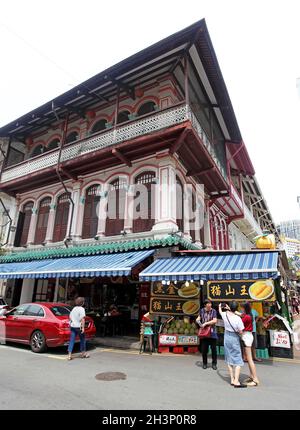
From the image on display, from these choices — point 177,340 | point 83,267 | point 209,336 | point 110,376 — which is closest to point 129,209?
point 83,267

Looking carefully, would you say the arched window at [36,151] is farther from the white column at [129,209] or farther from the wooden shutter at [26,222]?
the white column at [129,209]

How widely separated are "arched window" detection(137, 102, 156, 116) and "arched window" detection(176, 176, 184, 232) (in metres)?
3.83

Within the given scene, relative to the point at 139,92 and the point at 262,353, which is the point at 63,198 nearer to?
the point at 139,92

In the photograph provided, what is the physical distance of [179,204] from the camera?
42.0 feet

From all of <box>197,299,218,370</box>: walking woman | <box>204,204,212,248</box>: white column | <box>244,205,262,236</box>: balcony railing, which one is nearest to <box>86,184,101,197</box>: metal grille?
<box>204,204,212,248</box>: white column

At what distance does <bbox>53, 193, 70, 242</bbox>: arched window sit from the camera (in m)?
15.0

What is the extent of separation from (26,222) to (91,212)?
18.1ft

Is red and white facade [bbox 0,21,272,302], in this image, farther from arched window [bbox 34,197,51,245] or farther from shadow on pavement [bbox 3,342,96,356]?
shadow on pavement [bbox 3,342,96,356]

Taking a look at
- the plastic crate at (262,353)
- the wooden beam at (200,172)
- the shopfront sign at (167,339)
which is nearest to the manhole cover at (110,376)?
the shopfront sign at (167,339)

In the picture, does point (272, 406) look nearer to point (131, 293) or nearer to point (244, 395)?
point (244, 395)

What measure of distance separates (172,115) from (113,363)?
30.2 ft

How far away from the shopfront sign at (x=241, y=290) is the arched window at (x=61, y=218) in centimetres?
879

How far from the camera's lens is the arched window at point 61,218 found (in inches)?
591

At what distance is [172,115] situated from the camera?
36.8 feet
